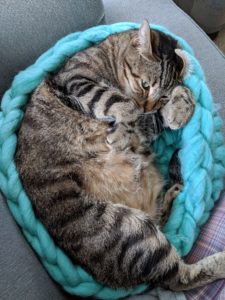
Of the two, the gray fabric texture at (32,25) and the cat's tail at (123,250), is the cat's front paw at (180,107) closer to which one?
the cat's tail at (123,250)

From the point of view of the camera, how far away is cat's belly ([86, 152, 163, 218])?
3.92ft

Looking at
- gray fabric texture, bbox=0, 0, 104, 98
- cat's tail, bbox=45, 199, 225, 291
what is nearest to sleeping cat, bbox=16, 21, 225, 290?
cat's tail, bbox=45, 199, 225, 291

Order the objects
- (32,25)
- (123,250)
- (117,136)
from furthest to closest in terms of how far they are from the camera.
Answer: (32,25)
(117,136)
(123,250)

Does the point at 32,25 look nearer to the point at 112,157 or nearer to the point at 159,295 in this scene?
the point at 112,157

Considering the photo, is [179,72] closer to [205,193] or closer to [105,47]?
[105,47]

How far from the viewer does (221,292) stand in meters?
1.04

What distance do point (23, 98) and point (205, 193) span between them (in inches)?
28.2

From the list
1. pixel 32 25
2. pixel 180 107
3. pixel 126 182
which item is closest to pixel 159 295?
pixel 126 182

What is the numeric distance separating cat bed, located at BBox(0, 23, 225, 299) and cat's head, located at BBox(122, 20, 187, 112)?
6cm

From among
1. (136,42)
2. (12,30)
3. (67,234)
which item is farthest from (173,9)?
(67,234)

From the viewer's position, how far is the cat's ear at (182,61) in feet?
4.22

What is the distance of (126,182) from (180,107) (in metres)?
0.33

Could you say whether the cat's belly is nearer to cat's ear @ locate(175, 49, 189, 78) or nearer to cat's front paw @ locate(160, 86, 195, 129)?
cat's front paw @ locate(160, 86, 195, 129)

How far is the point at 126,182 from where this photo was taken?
4.07 ft
